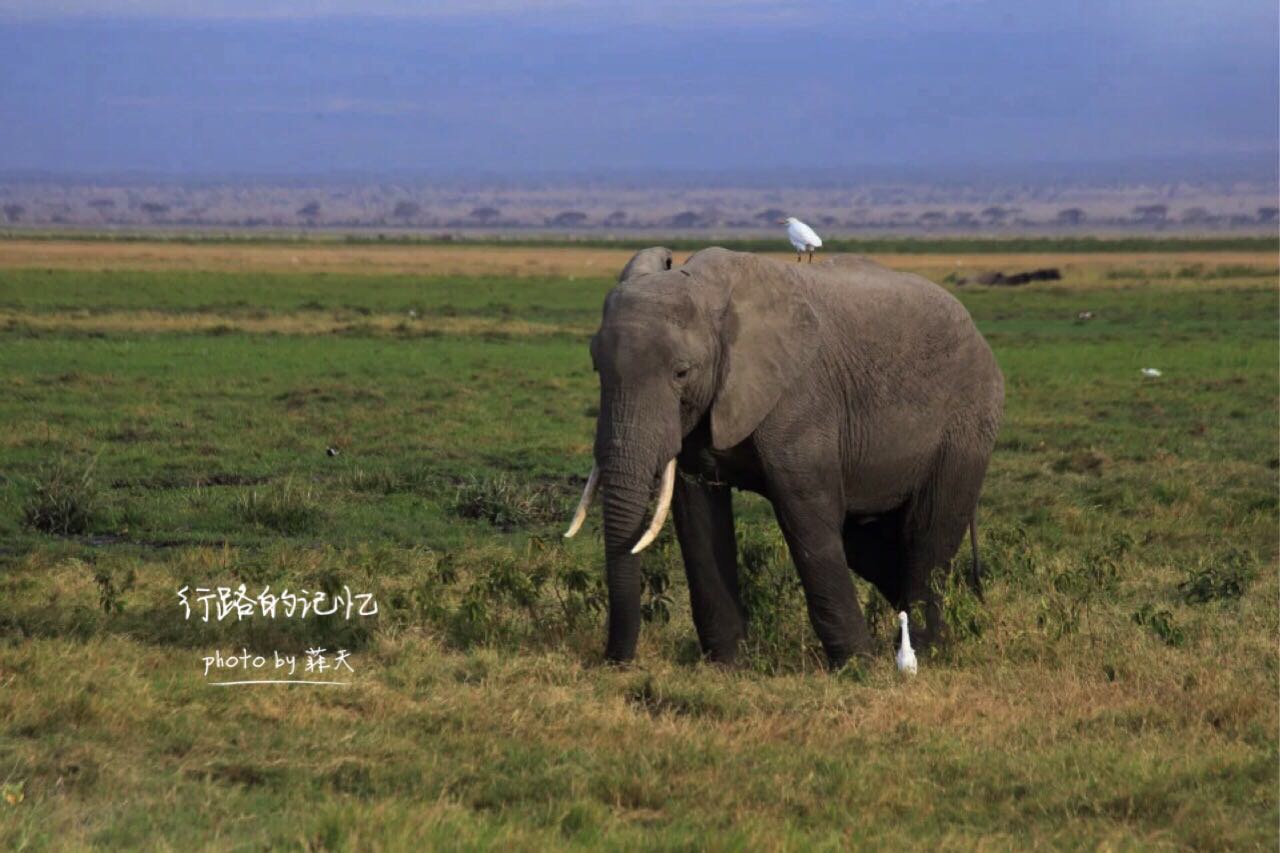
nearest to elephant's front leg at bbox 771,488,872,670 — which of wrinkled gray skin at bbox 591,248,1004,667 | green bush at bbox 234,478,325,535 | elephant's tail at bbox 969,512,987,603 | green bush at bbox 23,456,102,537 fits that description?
wrinkled gray skin at bbox 591,248,1004,667

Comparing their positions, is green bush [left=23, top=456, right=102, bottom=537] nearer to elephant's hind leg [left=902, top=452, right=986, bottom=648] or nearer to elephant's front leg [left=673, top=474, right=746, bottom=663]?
elephant's front leg [left=673, top=474, right=746, bottom=663]

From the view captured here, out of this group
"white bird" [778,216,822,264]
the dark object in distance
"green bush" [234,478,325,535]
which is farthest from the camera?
the dark object in distance

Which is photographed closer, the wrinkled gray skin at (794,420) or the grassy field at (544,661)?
the grassy field at (544,661)

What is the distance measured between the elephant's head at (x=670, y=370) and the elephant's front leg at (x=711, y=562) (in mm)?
364

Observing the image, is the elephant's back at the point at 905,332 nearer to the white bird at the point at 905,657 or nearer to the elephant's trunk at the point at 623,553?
the white bird at the point at 905,657

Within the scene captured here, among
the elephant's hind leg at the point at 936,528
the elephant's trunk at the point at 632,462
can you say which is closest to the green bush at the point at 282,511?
the elephant's hind leg at the point at 936,528

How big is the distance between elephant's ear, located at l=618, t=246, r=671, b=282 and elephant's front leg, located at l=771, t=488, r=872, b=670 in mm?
1174

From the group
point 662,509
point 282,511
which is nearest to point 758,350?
point 662,509

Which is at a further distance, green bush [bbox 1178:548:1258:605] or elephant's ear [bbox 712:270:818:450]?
green bush [bbox 1178:548:1258:605]

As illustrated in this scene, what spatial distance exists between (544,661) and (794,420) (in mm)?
1621

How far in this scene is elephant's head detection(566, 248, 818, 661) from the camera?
25.8 feet

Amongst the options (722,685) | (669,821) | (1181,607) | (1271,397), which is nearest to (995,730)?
(722,685)

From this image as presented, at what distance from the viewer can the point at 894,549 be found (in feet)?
32.3

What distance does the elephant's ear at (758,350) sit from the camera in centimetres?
821
